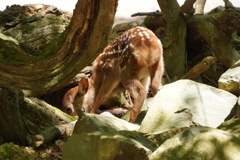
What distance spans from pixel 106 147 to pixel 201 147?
68 centimetres

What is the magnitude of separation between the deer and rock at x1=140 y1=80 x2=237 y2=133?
1.17m

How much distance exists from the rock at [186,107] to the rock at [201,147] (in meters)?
1.00

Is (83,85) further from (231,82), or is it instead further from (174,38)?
(231,82)

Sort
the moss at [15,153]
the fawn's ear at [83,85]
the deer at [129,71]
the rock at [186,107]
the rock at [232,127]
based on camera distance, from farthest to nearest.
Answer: the fawn's ear at [83,85] → the deer at [129,71] → the rock at [186,107] → the moss at [15,153] → the rock at [232,127]

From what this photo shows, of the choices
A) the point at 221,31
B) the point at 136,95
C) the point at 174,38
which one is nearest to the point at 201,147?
the point at 136,95

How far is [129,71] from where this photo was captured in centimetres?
500

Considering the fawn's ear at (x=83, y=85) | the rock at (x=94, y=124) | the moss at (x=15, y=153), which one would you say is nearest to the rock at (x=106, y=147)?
the rock at (x=94, y=124)

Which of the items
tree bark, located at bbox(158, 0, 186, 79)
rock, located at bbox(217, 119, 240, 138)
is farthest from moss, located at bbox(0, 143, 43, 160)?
tree bark, located at bbox(158, 0, 186, 79)

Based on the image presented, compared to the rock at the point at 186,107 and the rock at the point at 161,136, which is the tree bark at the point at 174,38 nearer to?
the rock at the point at 186,107

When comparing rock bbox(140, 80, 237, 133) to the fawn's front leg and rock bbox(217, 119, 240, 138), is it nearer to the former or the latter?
rock bbox(217, 119, 240, 138)

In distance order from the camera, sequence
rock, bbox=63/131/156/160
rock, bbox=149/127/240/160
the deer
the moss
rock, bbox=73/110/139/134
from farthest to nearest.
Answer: the deer, rock, bbox=73/110/139/134, the moss, rock, bbox=63/131/156/160, rock, bbox=149/127/240/160

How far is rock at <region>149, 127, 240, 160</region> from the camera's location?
215cm

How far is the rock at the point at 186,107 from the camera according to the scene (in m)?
3.39

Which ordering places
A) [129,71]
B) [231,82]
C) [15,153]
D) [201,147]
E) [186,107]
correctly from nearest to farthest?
[201,147] → [15,153] → [186,107] → [231,82] → [129,71]
